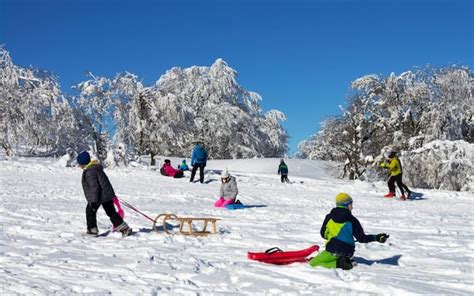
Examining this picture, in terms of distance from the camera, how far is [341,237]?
659 centimetres

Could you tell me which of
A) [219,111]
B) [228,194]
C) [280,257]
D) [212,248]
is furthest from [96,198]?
[219,111]

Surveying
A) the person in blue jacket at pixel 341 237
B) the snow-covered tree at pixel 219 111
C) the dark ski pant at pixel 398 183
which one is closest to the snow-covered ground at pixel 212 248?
the person in blue jacket at pixel 341 237

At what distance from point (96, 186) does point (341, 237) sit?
3989mm

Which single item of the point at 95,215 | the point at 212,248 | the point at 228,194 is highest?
the point at 228,194

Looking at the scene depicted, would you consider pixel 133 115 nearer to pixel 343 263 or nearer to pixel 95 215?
pixel 95 215

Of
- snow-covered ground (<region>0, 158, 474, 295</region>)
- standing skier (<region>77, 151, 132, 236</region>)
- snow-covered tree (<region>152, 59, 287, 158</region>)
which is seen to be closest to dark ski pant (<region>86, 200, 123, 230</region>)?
standing skier (<region>77, 151, 132, 236</region>)

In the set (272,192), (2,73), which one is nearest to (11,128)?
(2,73)

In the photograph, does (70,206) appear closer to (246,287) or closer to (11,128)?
(246,287)

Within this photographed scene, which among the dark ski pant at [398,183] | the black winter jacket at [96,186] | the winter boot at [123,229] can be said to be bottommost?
the winter boot at [123,229]

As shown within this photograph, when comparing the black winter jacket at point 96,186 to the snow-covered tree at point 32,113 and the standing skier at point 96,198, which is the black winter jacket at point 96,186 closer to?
the standing skier at point 96,198

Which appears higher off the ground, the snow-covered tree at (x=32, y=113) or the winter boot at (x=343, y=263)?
the snow-covered tree at (x=32, y=113)

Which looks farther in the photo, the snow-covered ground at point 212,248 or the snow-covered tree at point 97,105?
the snow-covered tree at point 97,105

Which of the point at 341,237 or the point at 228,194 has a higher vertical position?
the point at 228,194

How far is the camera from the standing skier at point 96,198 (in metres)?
8.16
